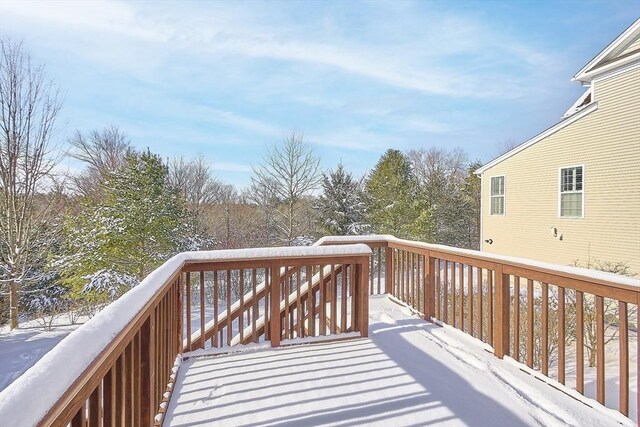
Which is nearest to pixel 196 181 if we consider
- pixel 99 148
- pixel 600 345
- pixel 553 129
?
pixel 99 148

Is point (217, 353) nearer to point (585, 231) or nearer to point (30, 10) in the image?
point (30, 10)

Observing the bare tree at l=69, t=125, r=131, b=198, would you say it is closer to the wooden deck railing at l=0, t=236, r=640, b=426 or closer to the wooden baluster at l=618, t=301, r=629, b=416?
the wooden deck railing at l=0, t=236, r=640, b=426

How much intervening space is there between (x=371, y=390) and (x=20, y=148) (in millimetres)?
9547

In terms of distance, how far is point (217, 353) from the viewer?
3191 mm

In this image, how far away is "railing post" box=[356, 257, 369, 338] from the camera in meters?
3.60

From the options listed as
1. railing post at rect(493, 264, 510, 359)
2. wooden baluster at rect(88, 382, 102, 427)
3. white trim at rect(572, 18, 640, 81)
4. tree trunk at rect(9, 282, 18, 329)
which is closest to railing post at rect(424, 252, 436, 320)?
railing post at rect(493, 264, 510, 359)

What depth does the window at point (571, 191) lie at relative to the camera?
8.90 metres

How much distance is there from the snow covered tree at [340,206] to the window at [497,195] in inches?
201

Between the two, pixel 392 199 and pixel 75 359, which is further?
pixel 392 199

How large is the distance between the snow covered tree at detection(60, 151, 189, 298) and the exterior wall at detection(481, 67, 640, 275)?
10.9 meters

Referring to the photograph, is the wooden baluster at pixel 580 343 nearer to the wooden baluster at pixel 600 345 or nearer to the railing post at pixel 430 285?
the wooden baluster at pixel 600 345

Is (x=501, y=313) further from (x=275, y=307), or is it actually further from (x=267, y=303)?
(x=267, y=303)

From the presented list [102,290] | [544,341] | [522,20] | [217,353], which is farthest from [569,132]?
[102,290]

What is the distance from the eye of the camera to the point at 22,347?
20.6 feet
